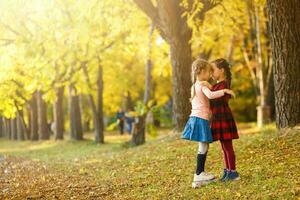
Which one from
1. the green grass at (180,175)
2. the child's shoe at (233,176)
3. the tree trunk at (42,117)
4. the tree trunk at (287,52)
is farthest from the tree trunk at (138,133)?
the tree trunk at (42,117)

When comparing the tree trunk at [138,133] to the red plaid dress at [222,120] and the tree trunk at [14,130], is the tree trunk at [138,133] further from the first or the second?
the tree trunk at [14,130]

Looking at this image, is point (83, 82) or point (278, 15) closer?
point (278, 15)

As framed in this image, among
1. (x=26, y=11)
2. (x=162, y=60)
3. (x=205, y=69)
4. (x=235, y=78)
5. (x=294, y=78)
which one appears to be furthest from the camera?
(x=235, y=78)

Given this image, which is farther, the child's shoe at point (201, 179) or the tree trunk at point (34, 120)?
the tree trunk at point (34, 120)

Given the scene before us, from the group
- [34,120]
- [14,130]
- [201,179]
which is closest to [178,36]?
[201,179]

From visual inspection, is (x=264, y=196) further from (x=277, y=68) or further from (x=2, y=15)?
(x=2, y=15)

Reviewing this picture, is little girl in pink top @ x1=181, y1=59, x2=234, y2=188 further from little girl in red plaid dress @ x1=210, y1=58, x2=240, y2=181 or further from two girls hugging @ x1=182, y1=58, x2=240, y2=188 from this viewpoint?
little girl in red plaid dress @ x1=210, y1=58, x2=240, y2=181

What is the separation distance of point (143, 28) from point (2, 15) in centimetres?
Result: 581

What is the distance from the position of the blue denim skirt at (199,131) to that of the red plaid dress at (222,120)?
0.12 metres

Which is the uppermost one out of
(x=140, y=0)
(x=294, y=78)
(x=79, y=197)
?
(x=140, y=0)

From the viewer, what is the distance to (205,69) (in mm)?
8695

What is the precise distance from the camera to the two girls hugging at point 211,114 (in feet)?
28.3

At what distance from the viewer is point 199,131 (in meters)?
8.64

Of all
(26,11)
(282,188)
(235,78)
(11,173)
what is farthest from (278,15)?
(235,78)
